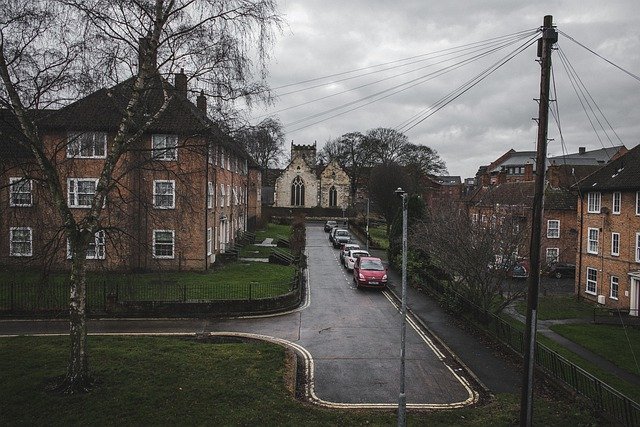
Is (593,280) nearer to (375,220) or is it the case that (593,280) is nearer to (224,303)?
(224,303)

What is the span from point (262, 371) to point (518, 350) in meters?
8.95

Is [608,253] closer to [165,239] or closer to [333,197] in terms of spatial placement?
[165,239]

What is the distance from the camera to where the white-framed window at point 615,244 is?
96.0 feet

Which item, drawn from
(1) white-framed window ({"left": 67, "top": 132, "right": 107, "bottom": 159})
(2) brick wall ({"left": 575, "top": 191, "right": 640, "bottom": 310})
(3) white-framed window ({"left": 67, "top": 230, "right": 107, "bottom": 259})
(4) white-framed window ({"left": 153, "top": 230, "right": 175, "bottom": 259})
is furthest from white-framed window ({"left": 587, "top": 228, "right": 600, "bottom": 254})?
(1) white-framed window ({"left": 67, "top": 132, "right": 107, "bottom": 159})

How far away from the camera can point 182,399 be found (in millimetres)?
11914

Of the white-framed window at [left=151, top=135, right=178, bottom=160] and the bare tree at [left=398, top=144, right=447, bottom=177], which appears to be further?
the bare tree at [left=398, top=144, right=447, bottom=177]

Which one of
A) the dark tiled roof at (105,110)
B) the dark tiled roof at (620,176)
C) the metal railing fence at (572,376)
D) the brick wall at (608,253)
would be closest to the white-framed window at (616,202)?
the brick wall at (608,253)

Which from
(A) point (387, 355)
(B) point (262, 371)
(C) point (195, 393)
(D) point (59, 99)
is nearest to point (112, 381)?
(C) point (195, 393)

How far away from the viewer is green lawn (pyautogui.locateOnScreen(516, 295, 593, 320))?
26.6 metres

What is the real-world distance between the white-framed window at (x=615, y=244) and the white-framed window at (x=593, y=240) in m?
1.55

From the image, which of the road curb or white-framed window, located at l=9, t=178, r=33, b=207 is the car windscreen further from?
white-framed window, located at l=9, t=178, r=33, b=207

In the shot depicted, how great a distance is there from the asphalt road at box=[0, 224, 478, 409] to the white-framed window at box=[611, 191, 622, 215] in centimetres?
1544

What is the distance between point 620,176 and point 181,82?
2840cm

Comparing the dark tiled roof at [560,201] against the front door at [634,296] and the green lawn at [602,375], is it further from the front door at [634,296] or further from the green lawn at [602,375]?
the green lawn at [602,375]
